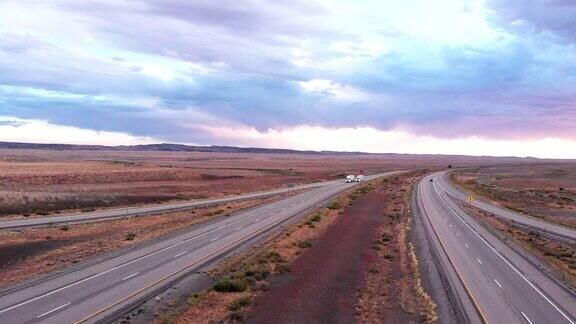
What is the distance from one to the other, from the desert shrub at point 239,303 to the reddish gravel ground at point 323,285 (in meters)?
0.40

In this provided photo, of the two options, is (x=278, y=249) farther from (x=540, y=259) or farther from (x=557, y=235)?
(x=557, y=235)

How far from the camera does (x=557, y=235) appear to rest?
180 feet

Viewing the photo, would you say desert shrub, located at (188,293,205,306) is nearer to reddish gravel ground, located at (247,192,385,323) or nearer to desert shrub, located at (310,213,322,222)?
reddish gravel ground, located at (247,192,385,323)

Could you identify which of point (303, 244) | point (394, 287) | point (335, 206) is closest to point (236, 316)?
point (394, 287)

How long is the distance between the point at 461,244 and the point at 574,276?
10979 millimetres

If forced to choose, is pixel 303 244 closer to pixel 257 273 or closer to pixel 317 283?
pixel 257 273

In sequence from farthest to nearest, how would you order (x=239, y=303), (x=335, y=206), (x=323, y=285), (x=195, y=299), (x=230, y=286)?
(x=335, y=206) → (x=323, y=285) → (x=230, y=286) → (x=195, y=299) → (x=239, y=303)

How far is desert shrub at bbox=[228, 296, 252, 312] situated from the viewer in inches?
942

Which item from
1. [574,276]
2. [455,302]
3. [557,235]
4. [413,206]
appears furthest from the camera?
[413,206]

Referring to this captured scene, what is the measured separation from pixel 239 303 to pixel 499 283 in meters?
15.4

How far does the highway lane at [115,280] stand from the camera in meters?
23.1

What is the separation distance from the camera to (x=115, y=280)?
2916cm

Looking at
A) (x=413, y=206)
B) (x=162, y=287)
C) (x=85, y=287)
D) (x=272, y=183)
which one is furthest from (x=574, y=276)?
(x=272, y=183)

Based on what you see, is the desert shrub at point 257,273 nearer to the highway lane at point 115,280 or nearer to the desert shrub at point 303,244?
the highway lane at point 115,280
